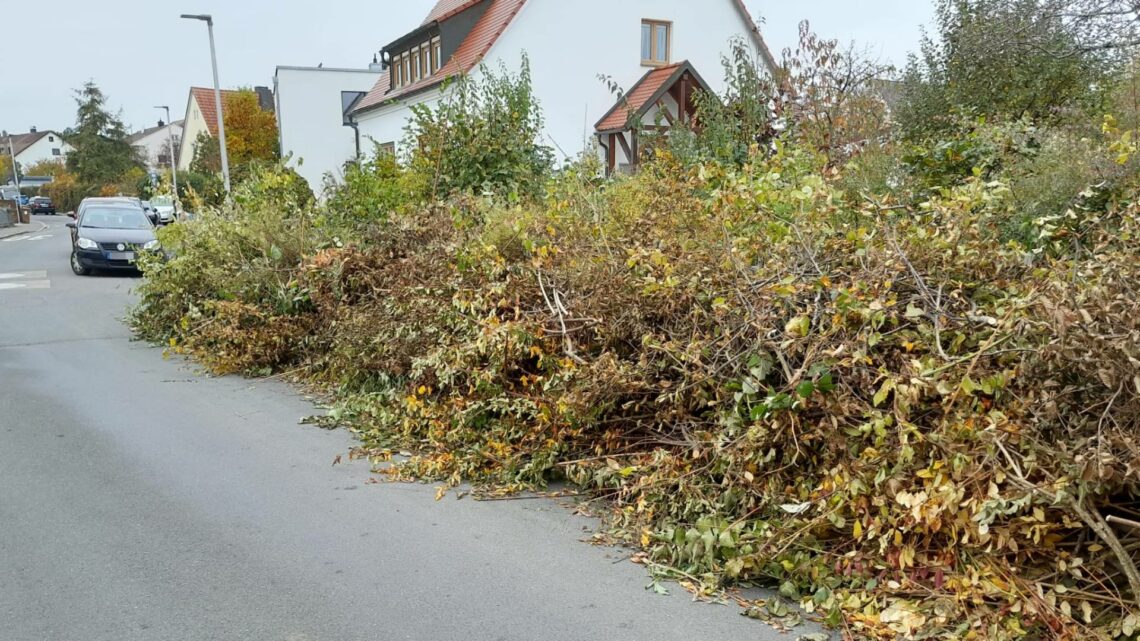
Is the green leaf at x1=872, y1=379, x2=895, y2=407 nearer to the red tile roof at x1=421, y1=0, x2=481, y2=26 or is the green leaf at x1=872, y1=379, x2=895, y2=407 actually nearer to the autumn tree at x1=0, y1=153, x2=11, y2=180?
the red tile roof at x1=421, y1=0, x2=481, y2=26

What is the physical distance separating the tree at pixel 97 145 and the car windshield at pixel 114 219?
60.8 m

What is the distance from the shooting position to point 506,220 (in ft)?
24.9

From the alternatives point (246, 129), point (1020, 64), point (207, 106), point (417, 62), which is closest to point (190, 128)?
point (207, 106)

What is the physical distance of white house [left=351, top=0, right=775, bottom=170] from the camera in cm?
2658

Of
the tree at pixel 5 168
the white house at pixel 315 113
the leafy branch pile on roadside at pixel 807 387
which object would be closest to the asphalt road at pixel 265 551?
the leafy branch pile on roadside at pixel 807 387

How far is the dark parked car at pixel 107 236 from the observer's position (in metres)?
18.3

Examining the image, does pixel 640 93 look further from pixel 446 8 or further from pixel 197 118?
pixel 197 118

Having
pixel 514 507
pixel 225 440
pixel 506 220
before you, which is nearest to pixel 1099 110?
pixel 506 220

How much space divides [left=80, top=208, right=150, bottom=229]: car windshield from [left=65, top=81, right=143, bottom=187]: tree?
60850 mm

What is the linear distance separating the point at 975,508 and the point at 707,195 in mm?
4723

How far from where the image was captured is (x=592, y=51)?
27.9 metres

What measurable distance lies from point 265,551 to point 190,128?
80.2 m

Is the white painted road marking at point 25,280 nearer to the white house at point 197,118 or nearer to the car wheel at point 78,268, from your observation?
the car wheel at point 78,268

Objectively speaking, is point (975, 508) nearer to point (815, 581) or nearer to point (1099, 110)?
point (815, 581)
